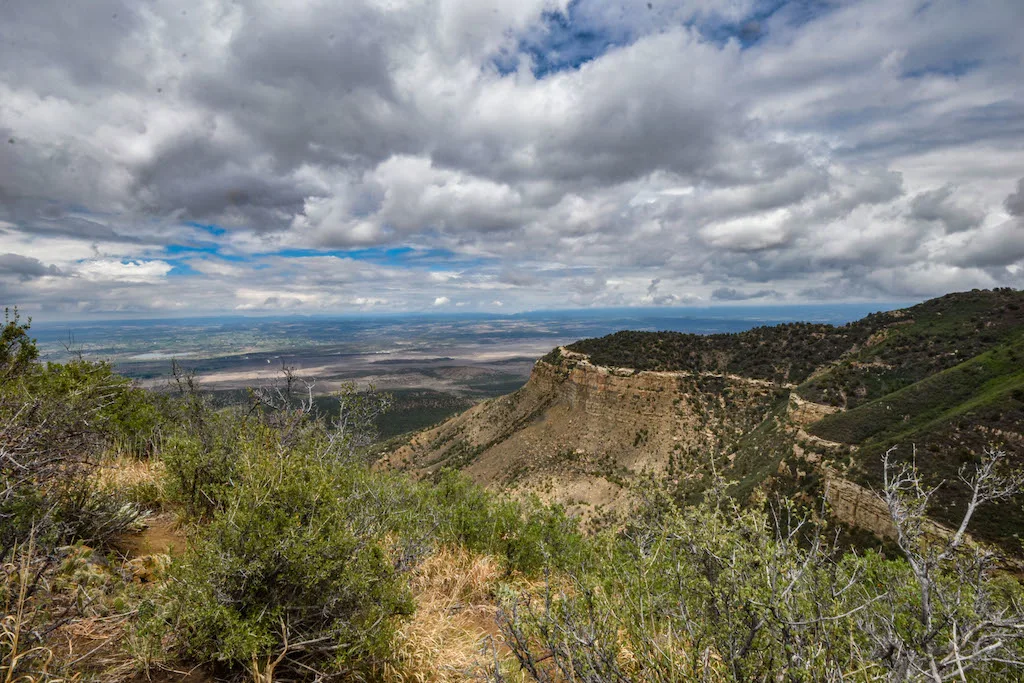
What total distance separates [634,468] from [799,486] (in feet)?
56.4

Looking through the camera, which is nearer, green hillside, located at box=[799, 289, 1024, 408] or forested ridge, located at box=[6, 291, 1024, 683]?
forested ridge, located at box=[6, 291, 1024, 683]

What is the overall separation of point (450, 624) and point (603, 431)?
150 feet

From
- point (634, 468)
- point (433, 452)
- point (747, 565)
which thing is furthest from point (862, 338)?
point (747, 565)

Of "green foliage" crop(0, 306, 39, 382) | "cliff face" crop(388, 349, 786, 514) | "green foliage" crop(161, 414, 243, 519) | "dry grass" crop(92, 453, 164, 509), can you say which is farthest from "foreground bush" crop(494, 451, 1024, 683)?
"cliff face" crop(388, 349, 786, 514)

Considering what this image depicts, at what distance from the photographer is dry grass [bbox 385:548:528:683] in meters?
4.57

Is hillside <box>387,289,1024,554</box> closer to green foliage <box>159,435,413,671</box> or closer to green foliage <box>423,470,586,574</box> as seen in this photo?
green foliage <box>423,470,586,574</box>

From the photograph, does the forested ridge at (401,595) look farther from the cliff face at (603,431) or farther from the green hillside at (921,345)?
the green hillside at (921,345)

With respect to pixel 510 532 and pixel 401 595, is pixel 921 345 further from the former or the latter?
pixel 401 595

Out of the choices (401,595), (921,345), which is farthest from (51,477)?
(921,345)

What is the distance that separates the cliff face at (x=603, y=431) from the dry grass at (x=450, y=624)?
31.6m

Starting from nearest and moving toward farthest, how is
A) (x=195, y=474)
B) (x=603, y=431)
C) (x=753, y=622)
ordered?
(x=753, y=622)
(x=195, y=474)
(x=603, y=431)

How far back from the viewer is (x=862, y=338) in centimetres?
4900

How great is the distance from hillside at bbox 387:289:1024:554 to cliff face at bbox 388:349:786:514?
0.17 m

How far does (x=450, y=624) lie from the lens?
18.9 feet
